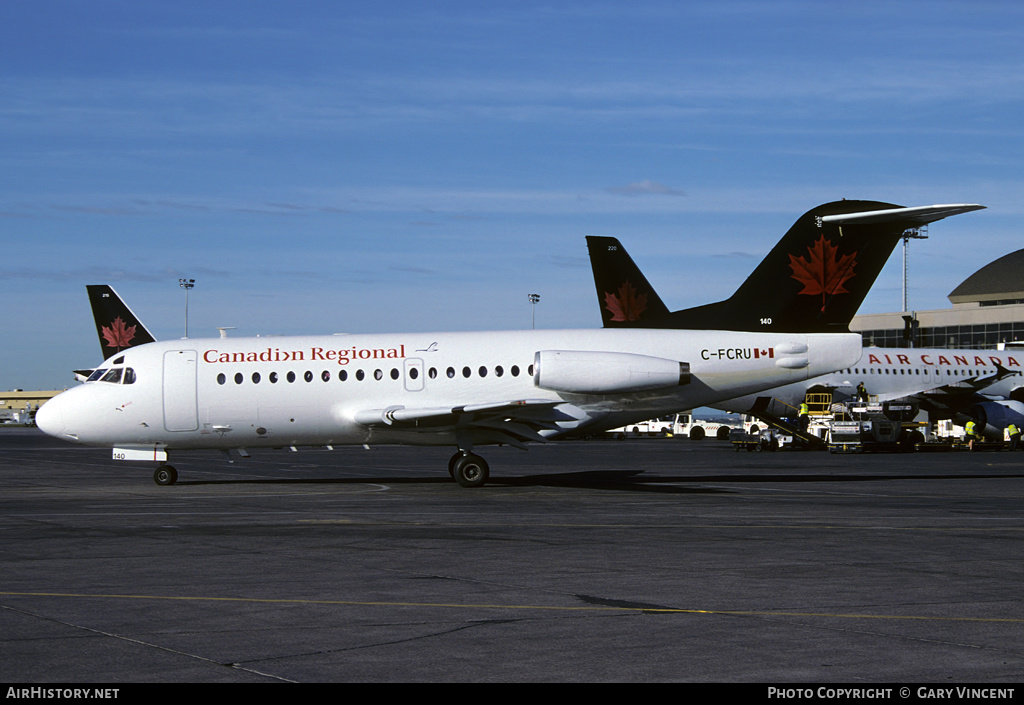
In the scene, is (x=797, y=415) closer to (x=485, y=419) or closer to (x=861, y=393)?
(x=861, y=393)

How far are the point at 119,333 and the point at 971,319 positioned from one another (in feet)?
240

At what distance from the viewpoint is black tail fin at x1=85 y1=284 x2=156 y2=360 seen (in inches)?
2148

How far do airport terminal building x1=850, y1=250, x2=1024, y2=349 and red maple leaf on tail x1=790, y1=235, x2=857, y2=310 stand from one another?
64819 mm

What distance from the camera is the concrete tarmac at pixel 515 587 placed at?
7.73m

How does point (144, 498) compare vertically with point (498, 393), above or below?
below

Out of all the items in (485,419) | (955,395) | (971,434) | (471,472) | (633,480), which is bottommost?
(633,480)

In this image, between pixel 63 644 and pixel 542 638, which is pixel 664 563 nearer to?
pixel 542 638

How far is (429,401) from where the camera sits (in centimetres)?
2695

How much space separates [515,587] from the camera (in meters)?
11.2

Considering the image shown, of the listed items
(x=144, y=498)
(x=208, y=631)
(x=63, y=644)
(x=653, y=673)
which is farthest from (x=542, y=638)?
(x=144, y=498)

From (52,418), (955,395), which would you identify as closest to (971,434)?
(955,395)

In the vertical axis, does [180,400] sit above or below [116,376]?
below

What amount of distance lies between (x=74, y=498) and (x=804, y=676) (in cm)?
2114

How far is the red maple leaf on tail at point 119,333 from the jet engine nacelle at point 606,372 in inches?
1380
